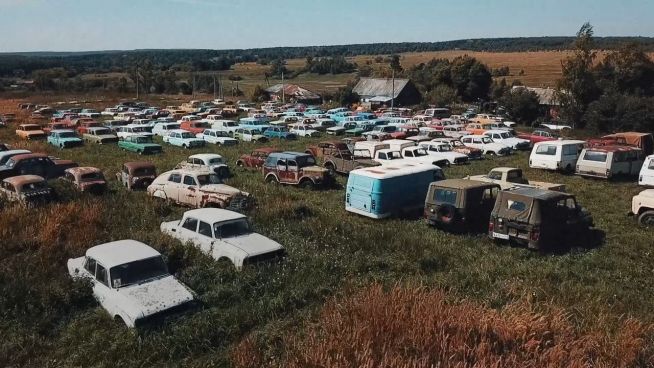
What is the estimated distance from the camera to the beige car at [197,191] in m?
17.7

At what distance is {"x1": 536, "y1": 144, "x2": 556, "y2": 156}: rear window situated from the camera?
25.7m

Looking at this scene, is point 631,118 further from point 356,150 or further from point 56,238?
point 56,238

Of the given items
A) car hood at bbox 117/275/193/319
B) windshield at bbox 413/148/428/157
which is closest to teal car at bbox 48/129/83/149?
windshield at bbox 413/148/428/157

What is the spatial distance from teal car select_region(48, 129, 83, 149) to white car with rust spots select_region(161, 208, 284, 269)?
23.9 m

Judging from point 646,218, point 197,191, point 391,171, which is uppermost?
point 391,171

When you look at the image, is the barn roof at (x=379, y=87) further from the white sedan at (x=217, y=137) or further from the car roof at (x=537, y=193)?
the car roof at (x=537, y=193)

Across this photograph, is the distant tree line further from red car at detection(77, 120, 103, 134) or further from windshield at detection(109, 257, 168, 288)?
windshield at detection(109, 257, 168, 288)

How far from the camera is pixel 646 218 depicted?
54.2 feet

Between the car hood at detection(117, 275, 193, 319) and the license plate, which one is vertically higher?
the car hood at detection(117, 275, 193, 319)

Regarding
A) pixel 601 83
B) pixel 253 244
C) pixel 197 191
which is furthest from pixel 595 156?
pixel 601 83

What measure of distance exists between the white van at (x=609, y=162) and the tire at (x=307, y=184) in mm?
12508

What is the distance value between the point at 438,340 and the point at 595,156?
20.1 meters

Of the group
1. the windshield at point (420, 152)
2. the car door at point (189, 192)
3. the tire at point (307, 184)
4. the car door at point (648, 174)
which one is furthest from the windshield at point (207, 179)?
the car door at point (648, 174)

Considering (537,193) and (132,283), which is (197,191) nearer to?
(132,283)
